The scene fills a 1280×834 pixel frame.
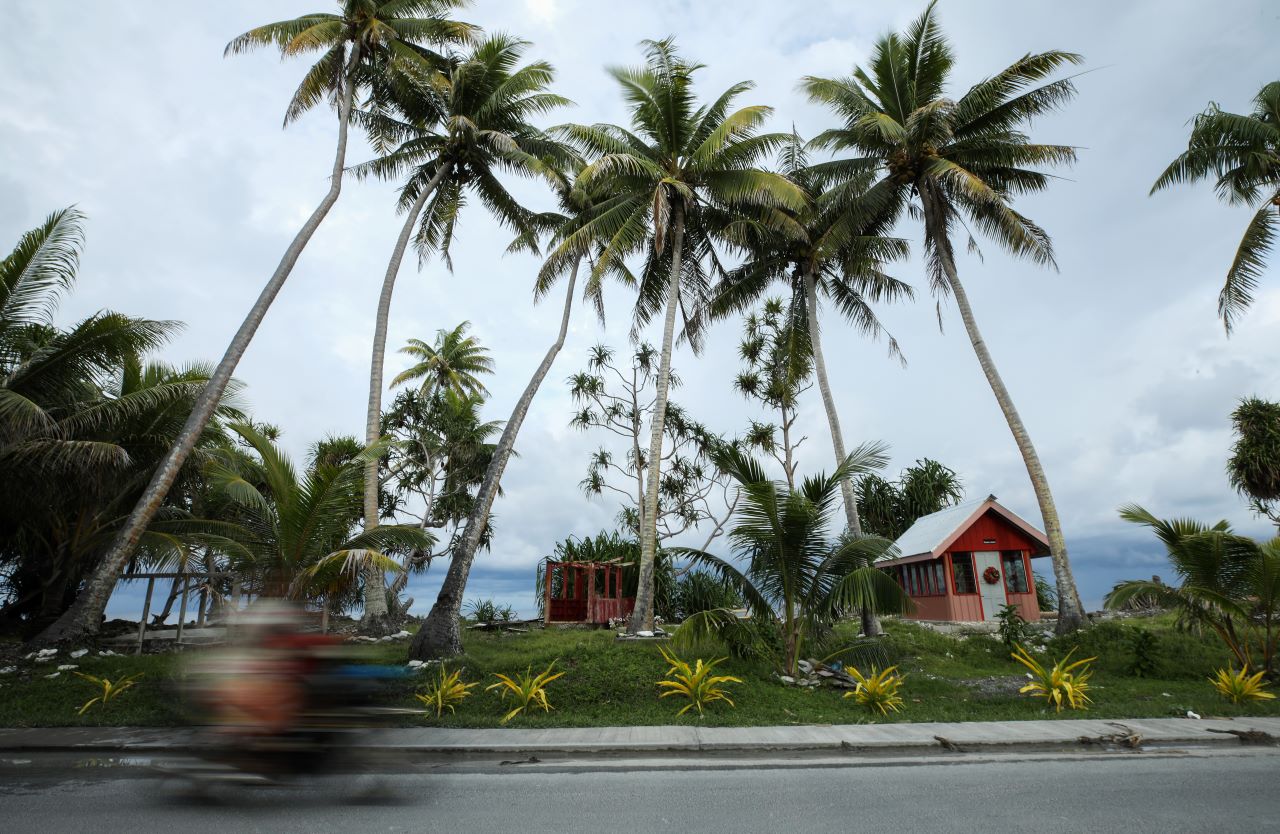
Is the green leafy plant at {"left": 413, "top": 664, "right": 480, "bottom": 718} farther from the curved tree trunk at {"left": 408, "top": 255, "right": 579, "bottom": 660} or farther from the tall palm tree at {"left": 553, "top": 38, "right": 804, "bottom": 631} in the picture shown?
the tall palm tree at {"left": 553, "top": 38, "right": 804, "bottom": 631}

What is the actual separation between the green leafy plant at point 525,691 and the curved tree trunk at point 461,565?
99.8 inches

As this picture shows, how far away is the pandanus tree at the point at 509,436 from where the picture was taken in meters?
12.4

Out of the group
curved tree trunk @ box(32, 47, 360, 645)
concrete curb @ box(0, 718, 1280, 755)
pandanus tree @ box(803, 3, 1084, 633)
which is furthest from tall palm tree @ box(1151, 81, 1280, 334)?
curved tree trunk @ box(32, 47, 360, 645)

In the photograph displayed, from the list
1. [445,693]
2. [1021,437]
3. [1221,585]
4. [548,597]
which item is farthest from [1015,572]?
[445,693]

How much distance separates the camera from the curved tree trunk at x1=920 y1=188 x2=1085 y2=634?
1523 cm

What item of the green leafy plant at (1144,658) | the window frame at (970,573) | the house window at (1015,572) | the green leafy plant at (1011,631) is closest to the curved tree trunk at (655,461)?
the green leafy plant at (1011,631)

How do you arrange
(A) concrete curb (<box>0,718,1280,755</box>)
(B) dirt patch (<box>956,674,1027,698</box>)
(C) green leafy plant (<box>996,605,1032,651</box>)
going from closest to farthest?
(A) concrete curb (<box>0,718,1280,755</box>) → (B) dirt patch (<box>956,674,1027,698</box>) → (C) green leafy plant (<box>996,605,1032,651</box>)

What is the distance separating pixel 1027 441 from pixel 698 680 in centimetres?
1193

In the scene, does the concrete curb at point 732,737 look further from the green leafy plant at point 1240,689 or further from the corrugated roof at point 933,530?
the corrugated roof at point 933,530

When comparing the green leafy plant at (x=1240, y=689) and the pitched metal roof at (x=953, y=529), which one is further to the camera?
the pitched metal roof at (x=953, y=529)

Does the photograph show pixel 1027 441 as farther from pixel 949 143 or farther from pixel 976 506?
pixel 949 143

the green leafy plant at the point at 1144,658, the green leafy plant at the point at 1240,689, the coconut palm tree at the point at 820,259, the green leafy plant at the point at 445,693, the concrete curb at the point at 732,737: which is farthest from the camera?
the coconut palm tree at the point at 820,259

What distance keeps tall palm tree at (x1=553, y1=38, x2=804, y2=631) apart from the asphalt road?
388 inches

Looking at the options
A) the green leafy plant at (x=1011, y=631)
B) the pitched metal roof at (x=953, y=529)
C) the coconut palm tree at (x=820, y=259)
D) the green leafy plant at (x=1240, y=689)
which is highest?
the coconut palm tree at (x=820, y=259)
